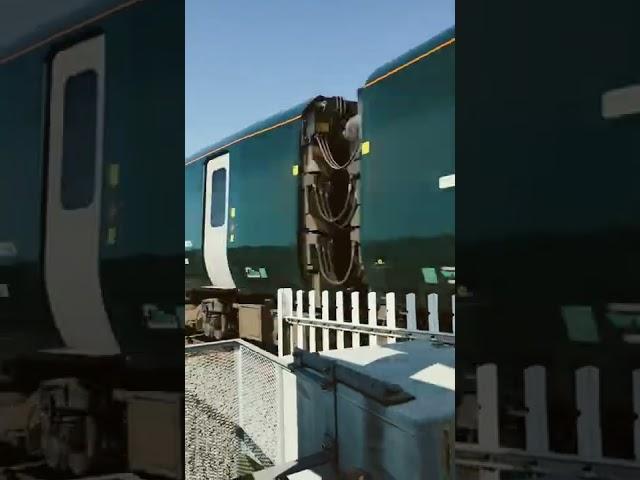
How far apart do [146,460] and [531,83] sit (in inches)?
75.0

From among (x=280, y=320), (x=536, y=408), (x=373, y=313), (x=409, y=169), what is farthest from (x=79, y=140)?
(x=280, y=320)

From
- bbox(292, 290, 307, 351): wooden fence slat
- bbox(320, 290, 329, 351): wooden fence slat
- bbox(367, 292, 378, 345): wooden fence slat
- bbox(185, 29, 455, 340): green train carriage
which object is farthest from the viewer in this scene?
bbox(292, 290, 307, 351): wooden fence slat

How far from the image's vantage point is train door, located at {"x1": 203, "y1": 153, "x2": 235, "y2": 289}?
373 inches

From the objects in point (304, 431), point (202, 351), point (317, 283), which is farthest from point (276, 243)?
point (304, 431)

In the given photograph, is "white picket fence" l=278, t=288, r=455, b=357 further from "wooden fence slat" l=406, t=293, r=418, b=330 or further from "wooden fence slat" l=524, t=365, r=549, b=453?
"wooden fence slat" l=524, t=365, r=549, b=453

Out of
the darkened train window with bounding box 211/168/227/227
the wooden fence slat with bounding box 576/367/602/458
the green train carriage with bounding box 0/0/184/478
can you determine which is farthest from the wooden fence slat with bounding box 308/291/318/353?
the wooden fence slat with bounding box 576/367/602/458

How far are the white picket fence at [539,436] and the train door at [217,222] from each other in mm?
7914

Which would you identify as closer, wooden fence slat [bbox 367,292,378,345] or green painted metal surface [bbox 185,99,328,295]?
wooden fence slat [bbox 367,292,378,345]

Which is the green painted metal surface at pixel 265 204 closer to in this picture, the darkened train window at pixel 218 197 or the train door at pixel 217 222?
the train door at pixel 217 222

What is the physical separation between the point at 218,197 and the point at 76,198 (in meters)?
7.51

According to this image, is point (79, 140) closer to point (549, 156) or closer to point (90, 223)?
point (90, 223)

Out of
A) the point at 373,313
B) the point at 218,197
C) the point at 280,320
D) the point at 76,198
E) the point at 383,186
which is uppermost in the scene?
the point at 218,197

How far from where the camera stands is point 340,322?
23.1ft

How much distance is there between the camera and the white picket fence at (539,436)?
1529mm
